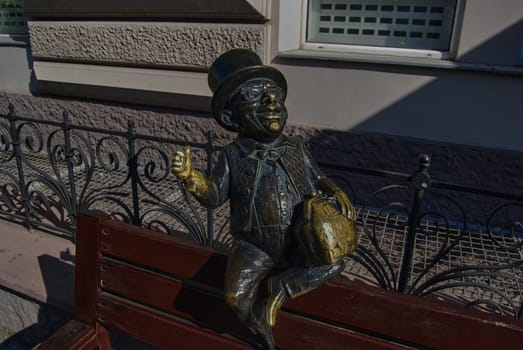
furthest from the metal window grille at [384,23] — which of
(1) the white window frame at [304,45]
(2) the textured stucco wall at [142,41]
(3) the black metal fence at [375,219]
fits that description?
(3) the black metal fence at [375,219]

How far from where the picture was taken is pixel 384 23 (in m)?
3.57

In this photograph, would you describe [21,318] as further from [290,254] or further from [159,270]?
[290,254]

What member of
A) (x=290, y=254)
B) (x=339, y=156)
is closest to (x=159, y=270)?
(x=290, y=254)

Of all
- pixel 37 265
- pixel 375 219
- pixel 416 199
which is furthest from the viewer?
pixel 37 265

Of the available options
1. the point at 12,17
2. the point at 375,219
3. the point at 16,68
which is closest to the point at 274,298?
the point at 375,219

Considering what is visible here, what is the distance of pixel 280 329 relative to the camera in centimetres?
152

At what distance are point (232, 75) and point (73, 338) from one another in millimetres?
1266

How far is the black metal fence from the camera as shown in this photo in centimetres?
222

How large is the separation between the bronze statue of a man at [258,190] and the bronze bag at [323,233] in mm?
19

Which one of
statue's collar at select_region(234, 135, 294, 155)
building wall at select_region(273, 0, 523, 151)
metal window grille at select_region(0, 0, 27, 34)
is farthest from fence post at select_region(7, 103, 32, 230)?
metal window grille at select_region(0, 0, 27, 34)

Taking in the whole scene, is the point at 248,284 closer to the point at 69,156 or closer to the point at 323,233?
the point at 323,233

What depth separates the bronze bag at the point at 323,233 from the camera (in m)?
1.12

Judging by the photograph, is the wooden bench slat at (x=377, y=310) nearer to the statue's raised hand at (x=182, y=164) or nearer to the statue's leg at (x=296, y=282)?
the statue's leg at (x=296, y=282)

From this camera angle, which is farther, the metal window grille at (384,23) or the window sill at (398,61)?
the metal window grille at (384,23)
